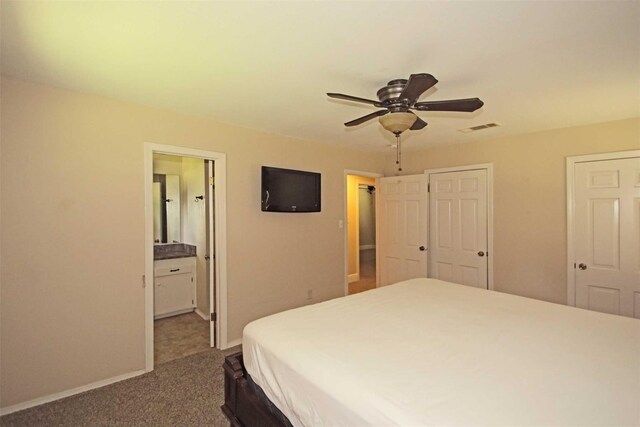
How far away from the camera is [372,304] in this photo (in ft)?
7.51

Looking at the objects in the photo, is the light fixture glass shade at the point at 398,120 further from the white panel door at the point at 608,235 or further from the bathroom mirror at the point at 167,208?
the bathroom mirror at the point at 167,208

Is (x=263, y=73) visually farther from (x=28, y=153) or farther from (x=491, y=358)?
(x=491, y=358)

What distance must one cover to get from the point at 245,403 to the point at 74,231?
1.86 metres

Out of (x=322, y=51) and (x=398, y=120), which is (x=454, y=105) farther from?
(x=322, y=51)

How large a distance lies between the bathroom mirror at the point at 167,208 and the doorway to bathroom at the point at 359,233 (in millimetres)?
2613

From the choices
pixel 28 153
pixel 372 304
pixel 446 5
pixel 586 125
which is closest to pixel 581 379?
pixel 372 304

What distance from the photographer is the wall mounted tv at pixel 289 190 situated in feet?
11.1

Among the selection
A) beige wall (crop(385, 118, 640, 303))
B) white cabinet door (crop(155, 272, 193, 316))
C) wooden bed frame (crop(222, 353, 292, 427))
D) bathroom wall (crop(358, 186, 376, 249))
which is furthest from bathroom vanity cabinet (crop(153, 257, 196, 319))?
bathroom wall (crop(358, 186, 376, 249))

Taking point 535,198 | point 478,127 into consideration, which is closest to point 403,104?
point 478,127

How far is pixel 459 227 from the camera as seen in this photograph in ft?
13.4

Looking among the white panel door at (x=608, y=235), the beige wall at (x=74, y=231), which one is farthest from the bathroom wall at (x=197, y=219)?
the white panel door at (x=608, y=235)

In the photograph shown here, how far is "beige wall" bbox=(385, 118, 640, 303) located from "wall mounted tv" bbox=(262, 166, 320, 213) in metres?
2.14

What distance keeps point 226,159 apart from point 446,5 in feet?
7.97

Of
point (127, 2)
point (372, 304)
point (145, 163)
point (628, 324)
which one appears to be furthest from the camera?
point (145, 163)
